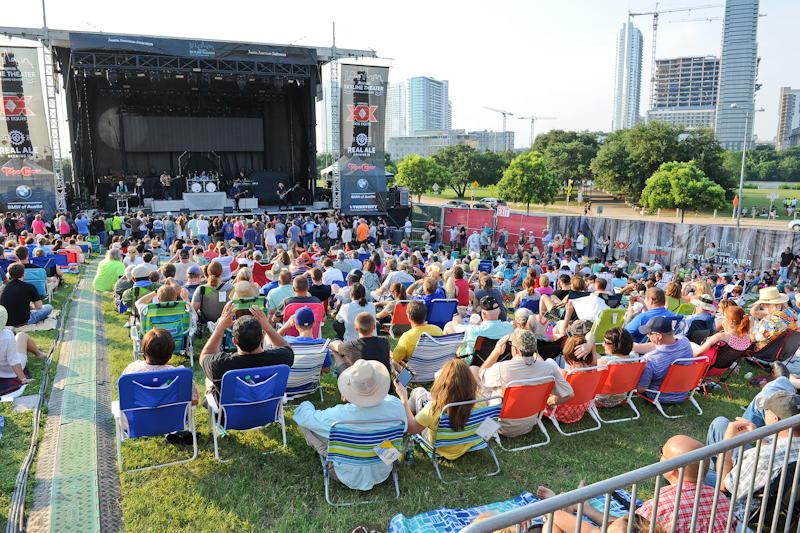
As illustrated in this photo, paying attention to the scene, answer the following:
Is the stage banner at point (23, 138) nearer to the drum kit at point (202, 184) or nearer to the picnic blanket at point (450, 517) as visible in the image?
the drum kit at point (202, 184)

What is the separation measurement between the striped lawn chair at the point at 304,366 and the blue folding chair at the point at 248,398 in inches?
18.7

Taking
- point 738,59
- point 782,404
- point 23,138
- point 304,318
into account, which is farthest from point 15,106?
point 738,59

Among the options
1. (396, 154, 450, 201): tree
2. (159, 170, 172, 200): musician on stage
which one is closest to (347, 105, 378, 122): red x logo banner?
(159, 170, 172, 200): musician on stage

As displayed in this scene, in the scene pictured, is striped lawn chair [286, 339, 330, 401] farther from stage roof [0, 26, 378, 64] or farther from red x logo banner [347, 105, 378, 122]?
red x logo banner [347, 105, 378, 122]

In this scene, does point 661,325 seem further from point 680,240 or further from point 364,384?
point 680,240

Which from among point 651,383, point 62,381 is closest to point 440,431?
point 651,383

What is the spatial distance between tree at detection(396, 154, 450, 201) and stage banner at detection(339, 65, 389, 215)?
1384 inches

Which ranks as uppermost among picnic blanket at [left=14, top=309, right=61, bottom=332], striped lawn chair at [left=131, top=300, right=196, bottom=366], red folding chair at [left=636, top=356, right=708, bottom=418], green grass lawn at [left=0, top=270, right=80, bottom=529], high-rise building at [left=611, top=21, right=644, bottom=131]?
high-rise building at [left=611, top=21, right=644, bottom=131]

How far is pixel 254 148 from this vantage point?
73.0 feet

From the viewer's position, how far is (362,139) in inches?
779

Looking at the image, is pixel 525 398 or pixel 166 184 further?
pixel 166 184

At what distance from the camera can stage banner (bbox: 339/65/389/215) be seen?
1898 centimetres

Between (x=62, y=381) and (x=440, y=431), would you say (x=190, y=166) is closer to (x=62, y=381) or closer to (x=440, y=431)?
(x=62, y=381)

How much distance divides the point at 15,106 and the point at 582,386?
19341 mm
